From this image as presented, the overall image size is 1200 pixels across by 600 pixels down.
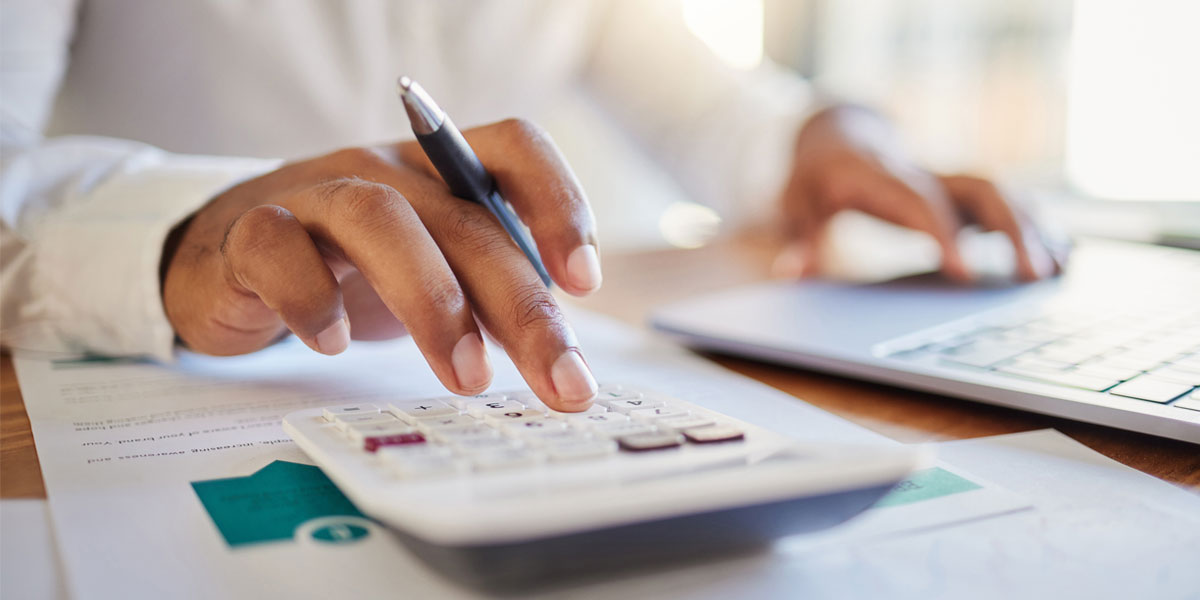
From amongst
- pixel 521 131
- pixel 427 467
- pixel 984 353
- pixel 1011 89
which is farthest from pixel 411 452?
pixel 1011 89

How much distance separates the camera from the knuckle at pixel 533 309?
36 cm

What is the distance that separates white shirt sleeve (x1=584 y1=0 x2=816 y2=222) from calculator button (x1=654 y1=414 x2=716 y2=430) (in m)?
0.83

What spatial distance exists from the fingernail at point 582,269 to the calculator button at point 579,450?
0.14 m

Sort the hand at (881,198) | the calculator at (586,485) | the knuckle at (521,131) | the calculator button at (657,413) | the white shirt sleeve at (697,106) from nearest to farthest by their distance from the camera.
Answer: the calculator at (586,485) < the calculator button at (657,413) < the knuckle at (521,131) < the hand at (881,198) < the white shirt sleeve at (697,106)

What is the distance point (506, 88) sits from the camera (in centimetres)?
119

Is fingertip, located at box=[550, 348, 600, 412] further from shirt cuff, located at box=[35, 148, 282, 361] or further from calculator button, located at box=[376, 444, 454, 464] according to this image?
shirt cuff, located at box=[35, 148, 282, 361]

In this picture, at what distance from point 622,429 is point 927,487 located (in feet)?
Result: 0.40

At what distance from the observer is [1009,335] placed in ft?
1.68

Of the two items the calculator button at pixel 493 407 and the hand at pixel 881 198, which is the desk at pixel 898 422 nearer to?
the calculator button at pixel 493 407

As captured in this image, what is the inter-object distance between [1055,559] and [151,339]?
1.56ft

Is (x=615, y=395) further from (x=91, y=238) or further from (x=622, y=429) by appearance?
(x=91, y=238)

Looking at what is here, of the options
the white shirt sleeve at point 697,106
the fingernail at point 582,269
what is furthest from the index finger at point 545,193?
the white shirt sleeve at point 697,106

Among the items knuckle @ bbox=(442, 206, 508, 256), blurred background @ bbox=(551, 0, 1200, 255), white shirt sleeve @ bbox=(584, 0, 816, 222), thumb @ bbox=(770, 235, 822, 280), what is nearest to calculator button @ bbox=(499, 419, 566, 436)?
knuckle @ bbox=(442, 206, 508, 256)

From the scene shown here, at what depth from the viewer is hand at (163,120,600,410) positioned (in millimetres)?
360
